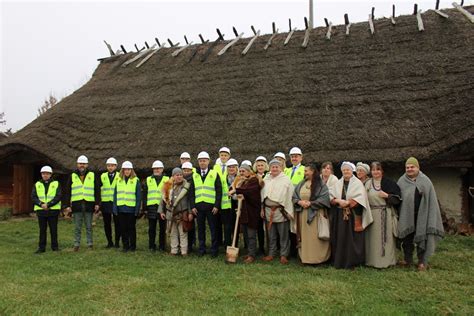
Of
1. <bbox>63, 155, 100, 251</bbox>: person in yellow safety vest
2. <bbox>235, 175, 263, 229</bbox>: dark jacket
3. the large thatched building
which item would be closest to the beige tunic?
<bbox>235, 175, 263, 229</bbox>: dark jacket

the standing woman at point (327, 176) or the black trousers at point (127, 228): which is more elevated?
the standing woman at point (327, 176)

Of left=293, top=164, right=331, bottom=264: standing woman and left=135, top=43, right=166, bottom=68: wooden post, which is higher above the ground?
left=135, top=43, right=166, bottom=68: wooden post

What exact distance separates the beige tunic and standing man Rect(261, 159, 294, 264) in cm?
123

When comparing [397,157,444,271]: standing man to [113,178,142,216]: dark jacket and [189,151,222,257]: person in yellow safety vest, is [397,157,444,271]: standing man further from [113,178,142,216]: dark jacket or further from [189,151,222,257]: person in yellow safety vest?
[113,178,142,216]: dark jacket

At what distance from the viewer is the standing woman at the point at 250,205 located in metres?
7.14

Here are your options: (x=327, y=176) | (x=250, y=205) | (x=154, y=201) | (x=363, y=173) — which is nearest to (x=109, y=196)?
(x=154, y=201)

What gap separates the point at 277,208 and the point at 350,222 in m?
1.17

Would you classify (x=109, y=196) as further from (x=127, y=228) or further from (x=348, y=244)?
(x=348, y=244)

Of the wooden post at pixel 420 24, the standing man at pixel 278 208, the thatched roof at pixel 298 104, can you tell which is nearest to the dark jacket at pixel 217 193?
the standing man at pixel 278 208

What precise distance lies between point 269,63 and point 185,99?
2.92 meters

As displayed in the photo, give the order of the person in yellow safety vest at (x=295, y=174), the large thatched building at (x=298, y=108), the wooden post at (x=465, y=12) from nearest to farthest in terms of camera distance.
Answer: the person in yellow safety vest at (x=295, y=174) < the large thatched building at (x=298, y=108) < the wooden post at (x=465, y=12)

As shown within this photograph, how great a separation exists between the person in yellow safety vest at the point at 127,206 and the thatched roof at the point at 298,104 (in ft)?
10.1

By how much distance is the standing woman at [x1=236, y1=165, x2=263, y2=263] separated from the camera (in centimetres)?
714

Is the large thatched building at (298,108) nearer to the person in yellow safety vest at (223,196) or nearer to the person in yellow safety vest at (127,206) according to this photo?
the person in yellow safety vest at (223,196)
